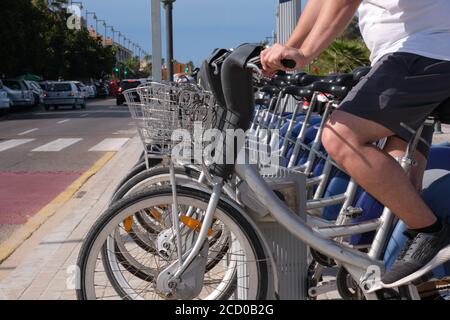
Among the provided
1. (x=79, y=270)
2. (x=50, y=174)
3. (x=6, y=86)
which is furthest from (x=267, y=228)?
(x=6, y=86)

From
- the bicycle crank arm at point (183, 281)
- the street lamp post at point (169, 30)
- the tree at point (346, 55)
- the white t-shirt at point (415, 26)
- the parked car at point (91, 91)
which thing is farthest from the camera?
the parked car at point (91, 91)

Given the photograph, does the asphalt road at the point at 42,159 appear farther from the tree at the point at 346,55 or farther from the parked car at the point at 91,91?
the parked car at the point at 91,91

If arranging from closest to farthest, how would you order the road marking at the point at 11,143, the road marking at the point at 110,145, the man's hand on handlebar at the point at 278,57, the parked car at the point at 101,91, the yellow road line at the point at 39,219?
the man's hand on handlebar at the point at 278,57, the yellow road line at the point at 39,219, the road marking at the point at 110,145, the road marking at the point at 11,143, the parked car at the point at 101,91

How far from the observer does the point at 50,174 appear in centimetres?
1070

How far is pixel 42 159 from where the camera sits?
12680mm

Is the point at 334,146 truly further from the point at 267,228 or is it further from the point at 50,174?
the point at 50,174

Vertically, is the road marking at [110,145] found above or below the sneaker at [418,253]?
below

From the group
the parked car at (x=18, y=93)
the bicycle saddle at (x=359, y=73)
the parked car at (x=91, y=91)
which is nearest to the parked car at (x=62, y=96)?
the parked car at (x=18, y=93)

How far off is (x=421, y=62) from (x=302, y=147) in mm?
2515

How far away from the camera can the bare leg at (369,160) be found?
252 centimetres

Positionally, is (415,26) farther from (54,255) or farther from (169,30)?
(169,30)

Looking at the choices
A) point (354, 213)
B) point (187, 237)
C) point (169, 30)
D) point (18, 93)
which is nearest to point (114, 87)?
point (18, 93)

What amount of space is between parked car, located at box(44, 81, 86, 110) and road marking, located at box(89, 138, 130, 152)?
21.1m

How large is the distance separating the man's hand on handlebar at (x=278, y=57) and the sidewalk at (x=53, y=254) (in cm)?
131
